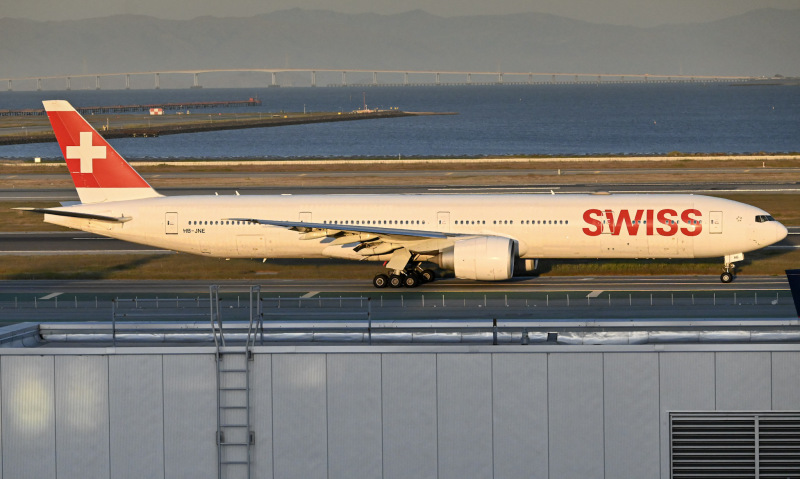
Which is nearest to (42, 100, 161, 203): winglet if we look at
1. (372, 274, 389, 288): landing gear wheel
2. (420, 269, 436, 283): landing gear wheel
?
(372, 274, 389, 288): landing gear wheel

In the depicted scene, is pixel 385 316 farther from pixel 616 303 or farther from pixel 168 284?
pixel 168 284

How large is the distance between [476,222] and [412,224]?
10.9 ft

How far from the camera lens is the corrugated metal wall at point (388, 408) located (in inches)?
848

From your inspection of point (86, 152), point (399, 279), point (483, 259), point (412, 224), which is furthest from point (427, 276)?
point (86, 152)

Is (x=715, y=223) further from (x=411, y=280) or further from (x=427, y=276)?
(x=411, y=280)

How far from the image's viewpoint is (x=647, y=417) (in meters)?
21.5

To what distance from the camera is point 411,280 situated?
5084cm

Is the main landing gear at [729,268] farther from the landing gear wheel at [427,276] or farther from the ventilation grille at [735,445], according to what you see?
the ventilation grille at [735,445]

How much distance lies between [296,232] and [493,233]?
1011 centimetres

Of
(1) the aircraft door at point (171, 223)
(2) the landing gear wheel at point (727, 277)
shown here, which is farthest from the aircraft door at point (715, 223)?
(1) the aircraft door at point (171, 223)

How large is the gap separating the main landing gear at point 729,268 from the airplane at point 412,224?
5 cm

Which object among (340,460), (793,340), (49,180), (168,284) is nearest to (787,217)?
(168,284)

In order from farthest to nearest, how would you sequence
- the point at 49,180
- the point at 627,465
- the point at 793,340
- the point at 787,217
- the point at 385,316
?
the point at 49,180 < the point at 787,217 < the point at 385,316 < the point at 793,340 < the point at 627,465

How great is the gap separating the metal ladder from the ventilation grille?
908 centimetres
